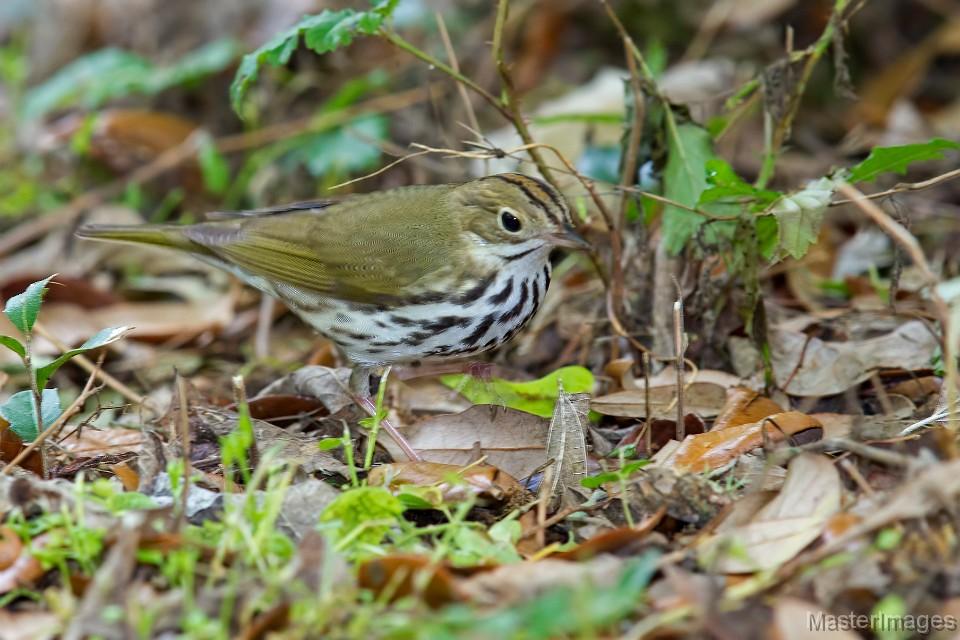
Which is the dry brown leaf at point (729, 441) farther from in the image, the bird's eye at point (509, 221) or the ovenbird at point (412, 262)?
the bird's eye at point (509, 221)

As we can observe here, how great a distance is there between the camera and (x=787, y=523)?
2992 millimetres

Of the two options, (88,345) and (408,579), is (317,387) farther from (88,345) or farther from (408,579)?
(408,579)

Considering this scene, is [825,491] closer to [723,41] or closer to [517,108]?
[517,108]

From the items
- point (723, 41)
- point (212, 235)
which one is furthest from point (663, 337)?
point (723, 41)

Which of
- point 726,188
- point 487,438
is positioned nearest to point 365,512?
point 487,438

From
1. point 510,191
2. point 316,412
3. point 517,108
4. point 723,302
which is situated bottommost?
point 316,412

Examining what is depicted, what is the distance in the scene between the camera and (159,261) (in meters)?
6.50

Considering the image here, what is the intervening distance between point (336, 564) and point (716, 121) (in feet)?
8.52

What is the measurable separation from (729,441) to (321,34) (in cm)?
186

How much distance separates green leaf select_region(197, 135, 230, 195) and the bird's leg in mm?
2621

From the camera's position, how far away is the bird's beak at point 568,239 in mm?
4051

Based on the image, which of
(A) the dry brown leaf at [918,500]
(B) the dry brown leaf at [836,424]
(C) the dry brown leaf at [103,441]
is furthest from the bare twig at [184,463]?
(B) the dry brown leaf at [836,424]

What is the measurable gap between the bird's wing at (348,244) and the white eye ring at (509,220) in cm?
22

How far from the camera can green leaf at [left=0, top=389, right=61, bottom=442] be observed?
362 cm
